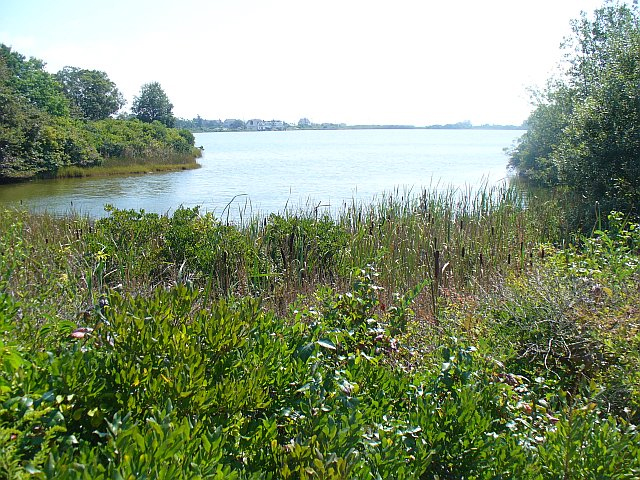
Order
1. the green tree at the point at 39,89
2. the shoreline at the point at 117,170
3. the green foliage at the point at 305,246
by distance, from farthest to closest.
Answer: the green tree at the point at 39,89 → the shoreline at the point at 117,170 → the green foliage at the point at 305,246

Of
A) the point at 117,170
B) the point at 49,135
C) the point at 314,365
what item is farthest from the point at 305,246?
the point at 117,170

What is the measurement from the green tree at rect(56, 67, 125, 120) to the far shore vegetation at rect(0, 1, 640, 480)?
64.5 metres

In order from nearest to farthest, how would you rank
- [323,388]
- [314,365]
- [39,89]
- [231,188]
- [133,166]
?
1. [323,388]
2. [314,365]
3. [231,188]
4. [133,166]
5. [39,89]

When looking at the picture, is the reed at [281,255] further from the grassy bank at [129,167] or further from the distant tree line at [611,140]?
the grassy bank at [129,167]

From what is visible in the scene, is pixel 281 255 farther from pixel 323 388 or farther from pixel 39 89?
pixel 39 89

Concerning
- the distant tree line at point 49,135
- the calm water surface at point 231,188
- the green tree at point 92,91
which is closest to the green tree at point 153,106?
the green tree at point 92,91

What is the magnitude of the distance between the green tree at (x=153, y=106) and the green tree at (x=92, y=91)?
3.00m

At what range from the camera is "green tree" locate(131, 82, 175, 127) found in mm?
66125

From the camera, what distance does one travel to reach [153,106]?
6644cm

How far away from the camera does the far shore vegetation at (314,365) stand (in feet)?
5.59

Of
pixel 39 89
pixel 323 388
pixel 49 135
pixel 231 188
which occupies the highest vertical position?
pixel 39 89

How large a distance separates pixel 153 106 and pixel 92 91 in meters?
7.05

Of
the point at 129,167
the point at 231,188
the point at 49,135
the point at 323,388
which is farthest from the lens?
the point at 129,167

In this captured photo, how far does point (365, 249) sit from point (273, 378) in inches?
179
